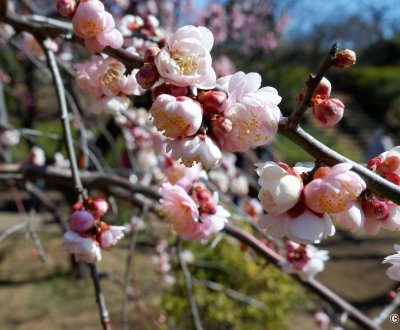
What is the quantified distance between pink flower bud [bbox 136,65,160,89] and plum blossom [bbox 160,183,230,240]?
297mm

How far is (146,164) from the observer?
3.71 meters

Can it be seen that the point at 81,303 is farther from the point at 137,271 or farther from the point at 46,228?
the point at 46,228

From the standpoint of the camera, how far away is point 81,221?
0.87 m

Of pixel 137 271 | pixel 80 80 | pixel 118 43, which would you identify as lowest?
pixel 137 271

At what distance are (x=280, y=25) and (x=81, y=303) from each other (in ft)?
24.1

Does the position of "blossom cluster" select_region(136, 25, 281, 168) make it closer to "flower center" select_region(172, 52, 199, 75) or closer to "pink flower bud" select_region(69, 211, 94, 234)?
"flower center" select_region(172, 52, 199, 75)

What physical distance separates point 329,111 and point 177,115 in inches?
8.7

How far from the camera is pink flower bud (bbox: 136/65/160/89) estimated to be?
2.09ft

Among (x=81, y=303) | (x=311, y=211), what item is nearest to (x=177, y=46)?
(x=311, y=211)

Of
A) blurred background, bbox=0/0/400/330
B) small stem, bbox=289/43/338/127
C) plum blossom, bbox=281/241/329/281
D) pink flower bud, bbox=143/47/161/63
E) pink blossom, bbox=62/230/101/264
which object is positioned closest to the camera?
small stem, bbox=289/43/338/127

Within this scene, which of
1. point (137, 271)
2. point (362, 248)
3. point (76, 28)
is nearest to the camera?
point (76, 28)

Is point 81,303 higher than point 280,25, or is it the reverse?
point 280,25

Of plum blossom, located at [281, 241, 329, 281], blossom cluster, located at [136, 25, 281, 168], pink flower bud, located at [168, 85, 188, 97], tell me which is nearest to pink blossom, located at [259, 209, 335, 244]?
blossom cluster, located at [136, 25, 281, 168]

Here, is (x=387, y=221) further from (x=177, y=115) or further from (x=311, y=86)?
(x=177, y=115)
